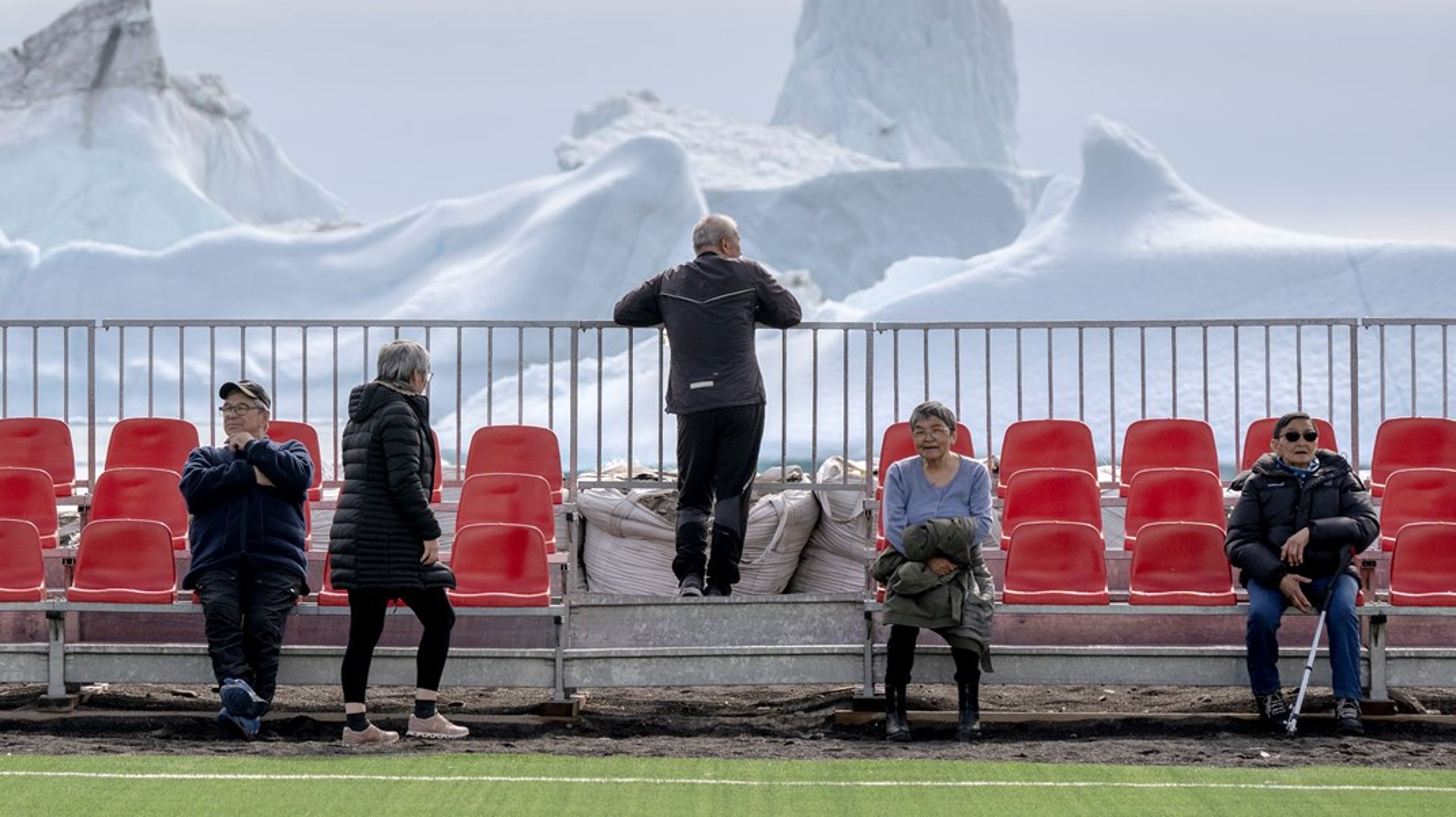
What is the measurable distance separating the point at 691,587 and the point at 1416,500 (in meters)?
3.23

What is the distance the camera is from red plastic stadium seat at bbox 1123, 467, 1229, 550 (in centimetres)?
850

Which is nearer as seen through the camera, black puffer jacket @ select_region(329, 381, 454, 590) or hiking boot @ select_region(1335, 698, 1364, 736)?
black puffer jacket @ select_region(329, 381, 454, 590)

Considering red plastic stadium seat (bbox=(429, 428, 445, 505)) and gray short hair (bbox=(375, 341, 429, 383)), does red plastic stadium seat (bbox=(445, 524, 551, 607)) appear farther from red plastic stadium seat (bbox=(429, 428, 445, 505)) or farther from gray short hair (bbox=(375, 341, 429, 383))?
gray short hair (bbox=(375, 341, 429, 383))

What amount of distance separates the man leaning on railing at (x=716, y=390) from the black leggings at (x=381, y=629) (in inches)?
54.2

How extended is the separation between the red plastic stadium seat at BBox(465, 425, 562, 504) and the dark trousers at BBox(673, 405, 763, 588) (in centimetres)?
93

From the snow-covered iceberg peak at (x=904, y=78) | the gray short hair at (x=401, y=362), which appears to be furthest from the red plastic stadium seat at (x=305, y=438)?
the snow-covered iceberg peak at (x=904, y=78)

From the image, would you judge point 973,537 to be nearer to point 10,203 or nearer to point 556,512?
point 556,512

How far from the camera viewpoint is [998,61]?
59.2 m

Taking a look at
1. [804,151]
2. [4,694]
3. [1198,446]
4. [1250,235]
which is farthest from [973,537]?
[804,151]

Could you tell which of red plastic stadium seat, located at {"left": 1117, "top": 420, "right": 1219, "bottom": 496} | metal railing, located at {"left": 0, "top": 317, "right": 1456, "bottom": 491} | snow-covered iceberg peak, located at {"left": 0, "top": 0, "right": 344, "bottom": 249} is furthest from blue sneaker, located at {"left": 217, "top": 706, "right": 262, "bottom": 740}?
snow-covered iceberg peak, located at {"left": 0, "top": 0, "right": 344, "bottom": 249}

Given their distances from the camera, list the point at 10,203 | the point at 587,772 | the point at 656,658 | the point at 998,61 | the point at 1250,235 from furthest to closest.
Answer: the point at 998,61 < the point at 10,203 < the point at 1250,235 < the point at 656,658 < the point at 587,772

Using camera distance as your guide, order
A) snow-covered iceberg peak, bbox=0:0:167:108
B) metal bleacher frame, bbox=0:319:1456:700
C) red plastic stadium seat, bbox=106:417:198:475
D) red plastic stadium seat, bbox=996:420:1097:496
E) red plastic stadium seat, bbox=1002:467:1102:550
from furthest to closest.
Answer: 1. snow-covered iceberg peak, bbox=0:0:167:108
2. red plastic stadium seat, bbox=106:417:198:475
3. red plastic stadium seat, bbox=996:420:1097:496
4. red plastic stadium seat, bbox=1002:467:1102:550
5. metal bleacher frame, bbox=0:319:1456:700

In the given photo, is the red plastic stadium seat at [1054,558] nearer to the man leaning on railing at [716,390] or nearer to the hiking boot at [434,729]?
the man leaning on railing at [716,390]

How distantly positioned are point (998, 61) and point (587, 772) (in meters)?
54.5
